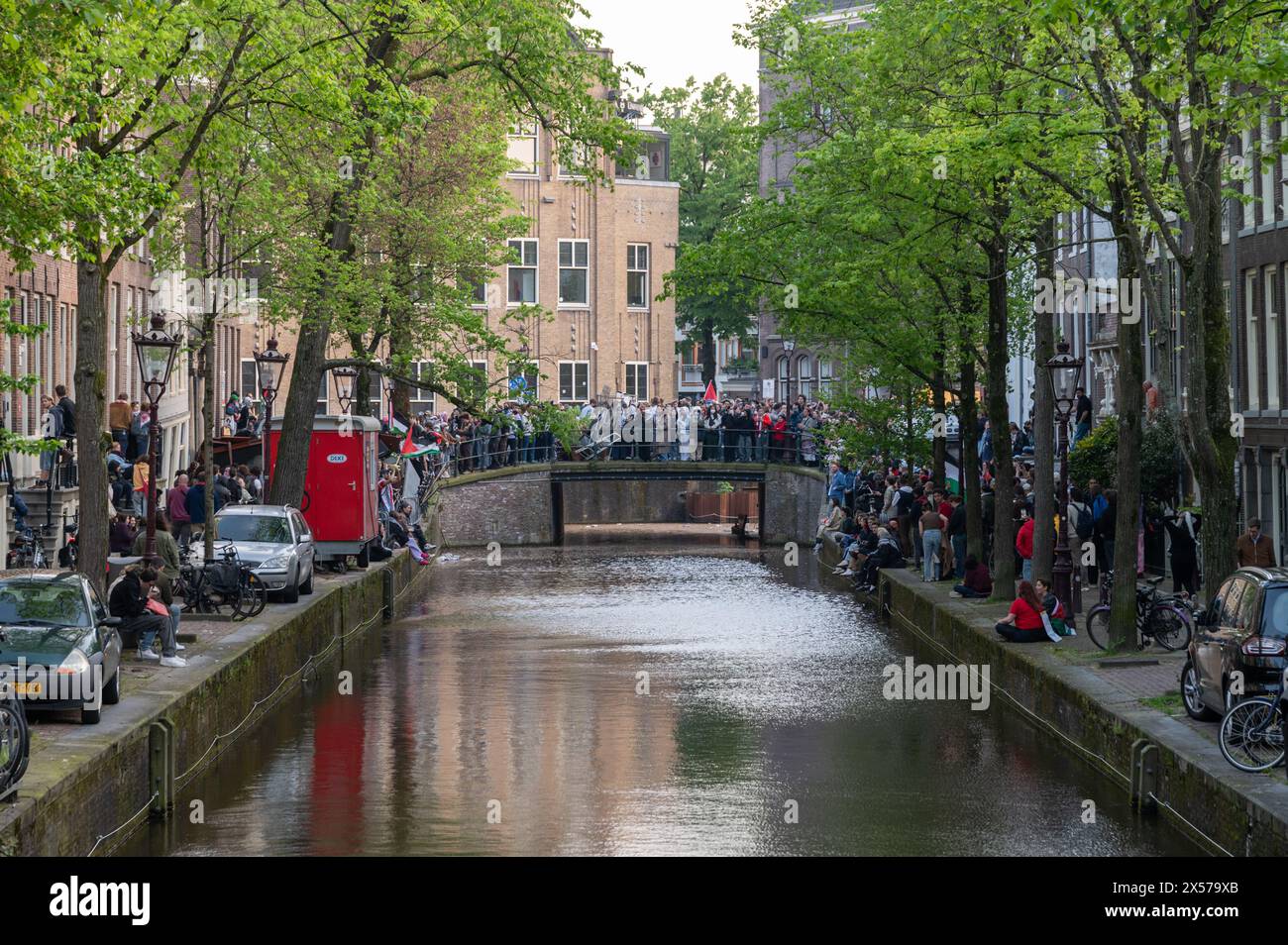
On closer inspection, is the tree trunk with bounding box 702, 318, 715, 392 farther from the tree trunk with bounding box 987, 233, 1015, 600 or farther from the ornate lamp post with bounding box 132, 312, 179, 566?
the ornate lamp post with bounding box 132, 312, 179, 566

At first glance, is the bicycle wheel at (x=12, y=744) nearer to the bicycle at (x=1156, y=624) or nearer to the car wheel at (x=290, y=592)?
the bicycle at (x=1156, y=624)

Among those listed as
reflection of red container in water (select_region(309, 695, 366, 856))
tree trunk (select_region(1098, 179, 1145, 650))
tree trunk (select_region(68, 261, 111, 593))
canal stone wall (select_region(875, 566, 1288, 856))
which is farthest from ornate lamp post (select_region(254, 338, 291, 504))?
tree trunk (select_region(1098, 179, 1145, 650))

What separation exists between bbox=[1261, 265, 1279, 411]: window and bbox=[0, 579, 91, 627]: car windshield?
72.1ft

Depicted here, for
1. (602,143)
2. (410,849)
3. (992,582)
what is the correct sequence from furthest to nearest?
(992,582), (602,143), (410,849)

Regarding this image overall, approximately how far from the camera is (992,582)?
33719mm

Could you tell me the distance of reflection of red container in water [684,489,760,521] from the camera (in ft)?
258

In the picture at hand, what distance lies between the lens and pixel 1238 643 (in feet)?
60.5

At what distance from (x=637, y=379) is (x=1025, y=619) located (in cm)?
5076

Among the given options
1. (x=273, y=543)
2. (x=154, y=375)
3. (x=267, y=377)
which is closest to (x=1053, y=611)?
(x=154, y=375)

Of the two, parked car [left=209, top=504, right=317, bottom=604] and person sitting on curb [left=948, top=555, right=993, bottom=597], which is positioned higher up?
parked car [left=209, top=504, right=317, bottom=604]

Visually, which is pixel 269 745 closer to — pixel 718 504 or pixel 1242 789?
pixel 1242 789

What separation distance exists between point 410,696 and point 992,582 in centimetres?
994

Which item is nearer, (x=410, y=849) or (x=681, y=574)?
(x=410, y=849)
